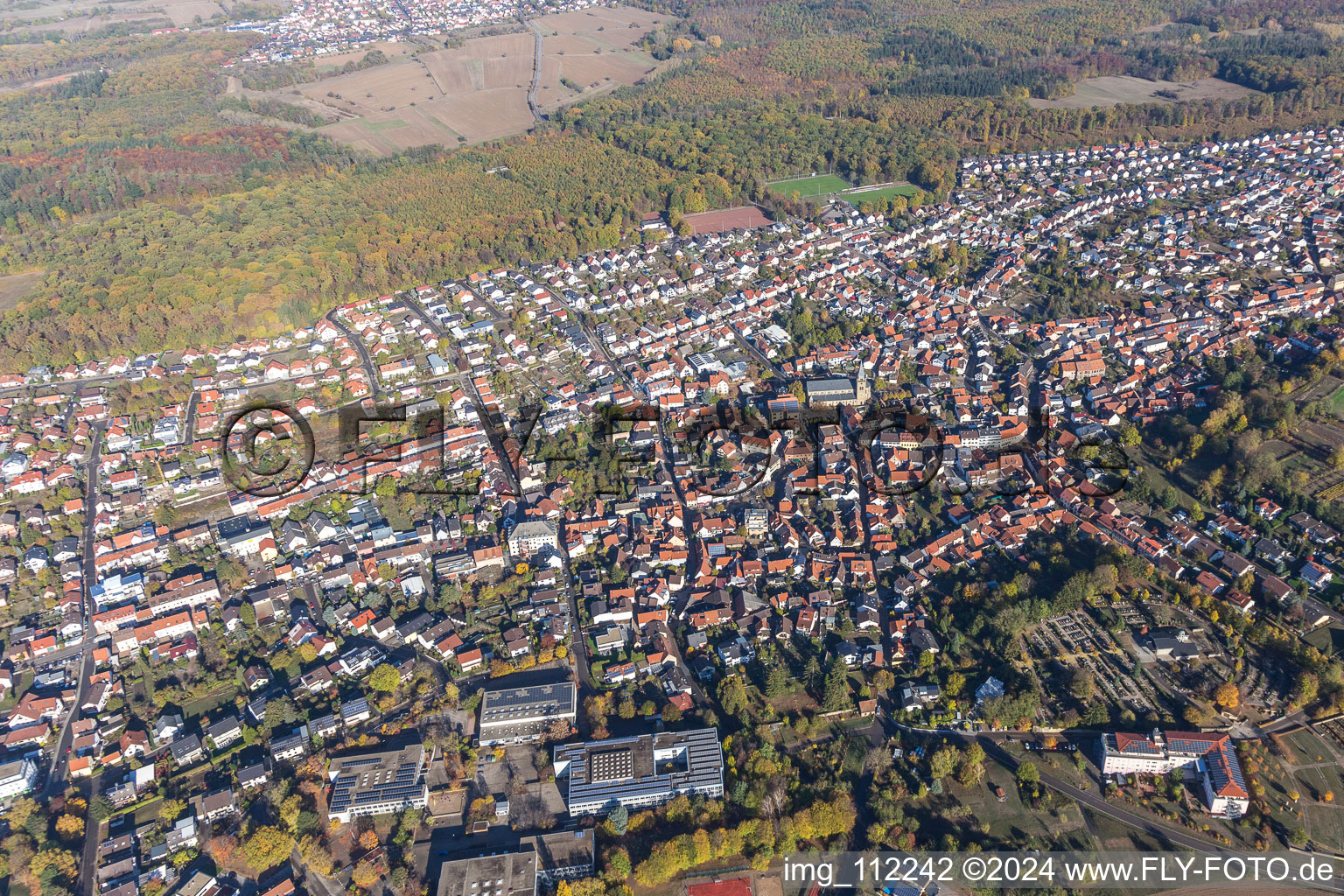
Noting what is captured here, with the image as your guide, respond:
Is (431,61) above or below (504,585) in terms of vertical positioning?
above

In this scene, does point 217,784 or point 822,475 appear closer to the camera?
point 217,784

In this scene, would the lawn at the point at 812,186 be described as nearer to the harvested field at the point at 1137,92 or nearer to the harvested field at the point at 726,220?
the harvested field at the point at 726,220

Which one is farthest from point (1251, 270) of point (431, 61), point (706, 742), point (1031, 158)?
point (431, 61)

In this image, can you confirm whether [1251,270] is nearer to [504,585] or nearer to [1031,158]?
[1031,158]

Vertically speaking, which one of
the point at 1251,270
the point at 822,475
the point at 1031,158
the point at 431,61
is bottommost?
the point at 822,475

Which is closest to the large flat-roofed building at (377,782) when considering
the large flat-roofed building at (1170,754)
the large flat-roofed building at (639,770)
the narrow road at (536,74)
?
the large flat-roofed building at (639,770)

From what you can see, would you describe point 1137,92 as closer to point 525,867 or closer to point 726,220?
point 726,220
